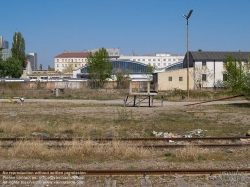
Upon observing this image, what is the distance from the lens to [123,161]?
9719 mm

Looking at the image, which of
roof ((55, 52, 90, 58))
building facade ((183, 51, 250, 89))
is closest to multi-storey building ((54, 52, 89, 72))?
roof ((55, 52, 90, 58))

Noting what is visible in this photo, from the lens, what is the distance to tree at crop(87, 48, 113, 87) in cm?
6612

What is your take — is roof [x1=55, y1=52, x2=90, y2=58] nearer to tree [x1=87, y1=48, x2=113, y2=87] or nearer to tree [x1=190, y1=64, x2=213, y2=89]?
tree [x1=87, y1=48, x2=113, y2=87]

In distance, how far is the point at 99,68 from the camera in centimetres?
6688

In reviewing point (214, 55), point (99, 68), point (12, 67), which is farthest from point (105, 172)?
point (12, 67)

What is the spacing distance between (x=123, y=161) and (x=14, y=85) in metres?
50.5

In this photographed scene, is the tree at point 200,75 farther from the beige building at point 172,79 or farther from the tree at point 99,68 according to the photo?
the tree at point 99,68

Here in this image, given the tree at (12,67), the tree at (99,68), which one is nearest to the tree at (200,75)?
the tree at (99,68)

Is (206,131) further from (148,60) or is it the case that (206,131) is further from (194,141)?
(148,60)

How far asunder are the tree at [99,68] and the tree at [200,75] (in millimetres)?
17177

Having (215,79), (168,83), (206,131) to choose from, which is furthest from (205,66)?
(206,131)

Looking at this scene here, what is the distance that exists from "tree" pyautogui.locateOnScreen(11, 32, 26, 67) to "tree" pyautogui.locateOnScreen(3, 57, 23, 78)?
388 cm

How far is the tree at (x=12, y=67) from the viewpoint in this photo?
95000 mm

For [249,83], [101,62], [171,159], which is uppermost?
[101,62]
